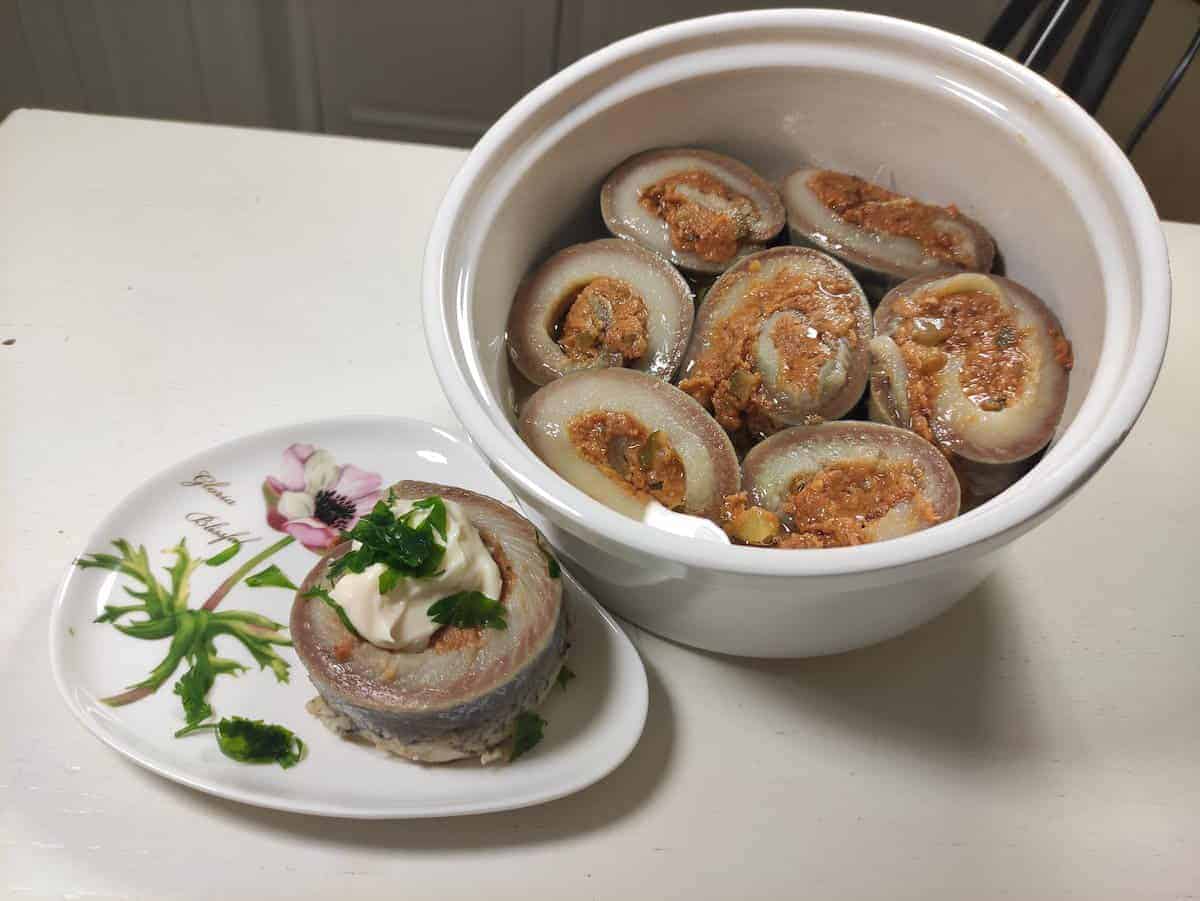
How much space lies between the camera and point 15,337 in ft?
2.93

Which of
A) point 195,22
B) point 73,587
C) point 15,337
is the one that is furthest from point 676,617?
point 195,22

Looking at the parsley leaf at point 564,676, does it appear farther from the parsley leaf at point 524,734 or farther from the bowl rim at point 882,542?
the bowl rim at point 882,542

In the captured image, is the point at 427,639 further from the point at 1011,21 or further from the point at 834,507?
the point at 1011,21

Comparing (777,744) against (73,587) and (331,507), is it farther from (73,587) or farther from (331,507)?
(73,587)

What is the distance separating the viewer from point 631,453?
0.66 m

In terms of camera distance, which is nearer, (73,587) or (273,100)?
(73,587)

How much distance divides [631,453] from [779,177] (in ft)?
1.13

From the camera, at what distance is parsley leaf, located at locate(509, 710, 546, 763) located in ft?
2.08

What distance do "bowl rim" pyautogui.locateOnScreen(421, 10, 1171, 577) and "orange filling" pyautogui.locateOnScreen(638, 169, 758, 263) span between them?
11cm

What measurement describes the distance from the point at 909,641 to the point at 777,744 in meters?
0.13

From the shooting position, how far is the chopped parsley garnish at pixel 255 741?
0.63m

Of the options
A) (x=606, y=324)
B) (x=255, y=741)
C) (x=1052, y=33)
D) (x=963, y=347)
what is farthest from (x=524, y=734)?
(x=1052, y=33)

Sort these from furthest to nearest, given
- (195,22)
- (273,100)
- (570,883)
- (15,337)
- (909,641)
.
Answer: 1. (273,100)
2. (195,22)
3. (15,337)
4. (909,641)
5. (570,883)

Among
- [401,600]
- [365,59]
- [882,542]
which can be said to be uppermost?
[882,542]
